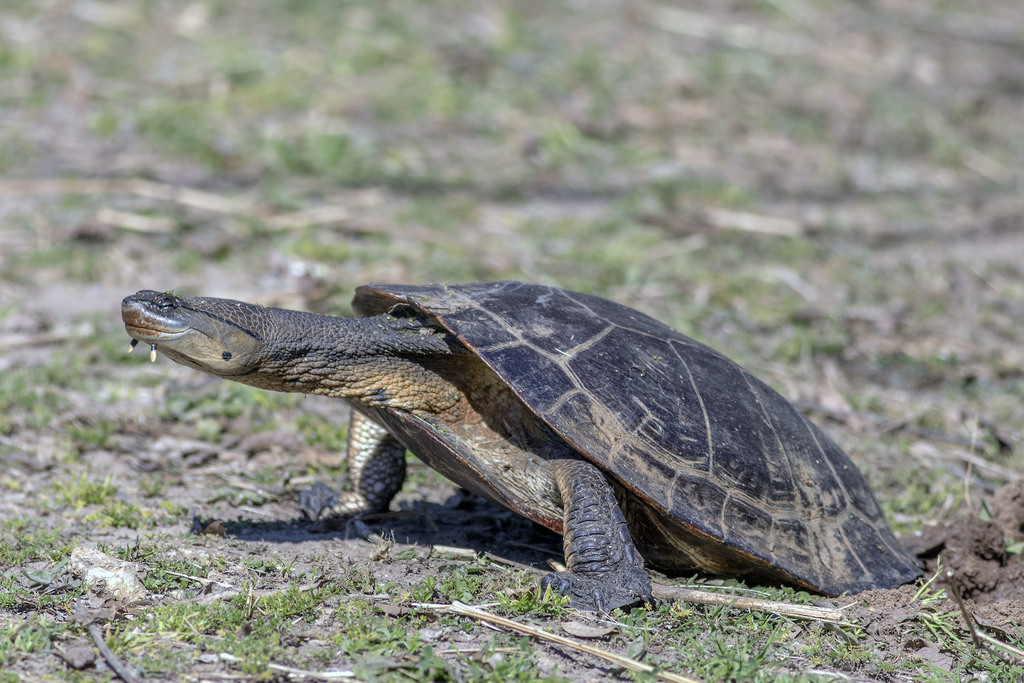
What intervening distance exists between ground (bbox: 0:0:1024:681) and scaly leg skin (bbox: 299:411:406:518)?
0.10 meters

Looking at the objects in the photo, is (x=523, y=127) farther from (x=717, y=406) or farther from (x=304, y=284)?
(x=717, y=406)

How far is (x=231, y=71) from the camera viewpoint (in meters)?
9.26

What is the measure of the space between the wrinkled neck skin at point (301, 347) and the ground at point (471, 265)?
2.11 feet

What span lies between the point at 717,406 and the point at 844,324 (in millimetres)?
3441

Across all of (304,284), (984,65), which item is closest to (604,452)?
(304,284)

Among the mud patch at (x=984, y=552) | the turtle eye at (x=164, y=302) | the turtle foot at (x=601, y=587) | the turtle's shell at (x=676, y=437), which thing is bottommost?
the mud patch at (x=984, y=552)

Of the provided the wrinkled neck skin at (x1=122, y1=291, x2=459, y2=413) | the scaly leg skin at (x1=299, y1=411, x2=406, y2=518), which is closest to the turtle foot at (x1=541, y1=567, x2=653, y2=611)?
the wrinkled neck skin at (x1=122, y1=291, x2=459, y2=413)

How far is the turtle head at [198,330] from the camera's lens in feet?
10.5

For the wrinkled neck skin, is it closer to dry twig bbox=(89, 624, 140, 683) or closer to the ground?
the ground

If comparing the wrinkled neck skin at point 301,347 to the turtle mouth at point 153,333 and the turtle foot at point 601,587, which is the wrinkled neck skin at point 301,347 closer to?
the turtle mouth at point 153,333

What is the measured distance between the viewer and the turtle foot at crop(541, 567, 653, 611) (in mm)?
3086

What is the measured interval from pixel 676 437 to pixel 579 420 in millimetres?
408

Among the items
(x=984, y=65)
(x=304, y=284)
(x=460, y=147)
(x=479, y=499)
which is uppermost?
(x=984, y=65)

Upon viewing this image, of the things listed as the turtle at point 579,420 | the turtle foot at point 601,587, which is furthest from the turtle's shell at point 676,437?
the turtle foot at point 601,587
